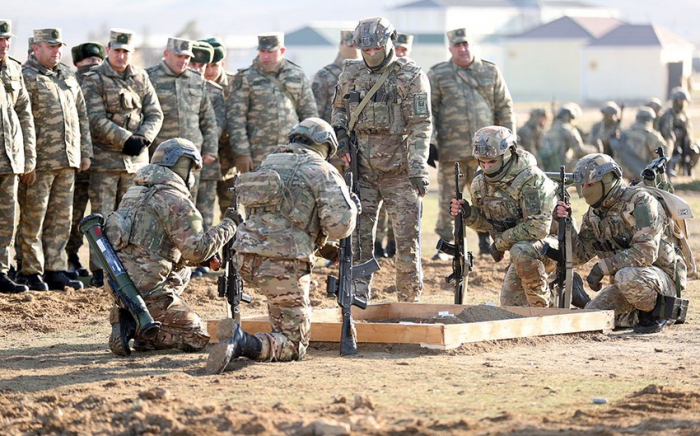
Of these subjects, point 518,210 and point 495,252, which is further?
point 495,252

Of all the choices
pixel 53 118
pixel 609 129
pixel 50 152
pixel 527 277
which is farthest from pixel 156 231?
pixel 609 129

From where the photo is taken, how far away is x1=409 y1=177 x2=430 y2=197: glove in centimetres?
1167

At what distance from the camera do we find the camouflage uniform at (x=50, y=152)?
13.5 metres

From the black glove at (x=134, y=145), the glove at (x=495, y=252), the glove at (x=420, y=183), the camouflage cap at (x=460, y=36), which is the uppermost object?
the camouflage cap at (x=460, y=36)

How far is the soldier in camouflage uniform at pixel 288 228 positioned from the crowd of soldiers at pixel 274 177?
0.01 m

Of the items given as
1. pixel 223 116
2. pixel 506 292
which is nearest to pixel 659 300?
pixel 506 292

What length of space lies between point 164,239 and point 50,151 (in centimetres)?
381

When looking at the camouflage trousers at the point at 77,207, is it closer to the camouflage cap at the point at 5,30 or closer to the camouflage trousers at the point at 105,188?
the camouflage trousers at the point at 105,188

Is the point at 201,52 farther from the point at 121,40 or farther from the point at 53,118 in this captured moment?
the point at 53,118

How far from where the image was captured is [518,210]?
11727mm

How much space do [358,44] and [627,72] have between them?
77.2 m

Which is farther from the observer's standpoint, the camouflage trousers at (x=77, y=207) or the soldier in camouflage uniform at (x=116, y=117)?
the camouflage trousers at (x=77, y=207)

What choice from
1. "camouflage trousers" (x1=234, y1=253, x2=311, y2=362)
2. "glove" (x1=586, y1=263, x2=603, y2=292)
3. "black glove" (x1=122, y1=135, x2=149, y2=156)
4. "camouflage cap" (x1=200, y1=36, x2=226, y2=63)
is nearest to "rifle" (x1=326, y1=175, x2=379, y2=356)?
"camouflage trousers" (x1=234, y1=253, x2=311, y2=362)

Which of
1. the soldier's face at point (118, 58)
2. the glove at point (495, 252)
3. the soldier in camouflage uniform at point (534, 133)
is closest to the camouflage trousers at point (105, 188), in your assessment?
the soldier's face at point (118, 58)
